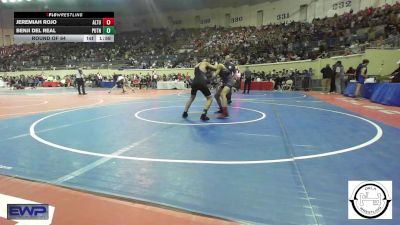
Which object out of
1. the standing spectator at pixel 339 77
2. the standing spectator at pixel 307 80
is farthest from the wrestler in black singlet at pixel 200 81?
the standing spectator at pixel 307 80

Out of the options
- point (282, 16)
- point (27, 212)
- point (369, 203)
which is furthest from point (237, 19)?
point (27, 212)

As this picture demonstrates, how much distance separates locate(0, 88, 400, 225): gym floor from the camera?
321 centimetres

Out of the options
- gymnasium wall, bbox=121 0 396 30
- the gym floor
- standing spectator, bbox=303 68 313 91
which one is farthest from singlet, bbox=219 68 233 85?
gymnasium wall, bbox=121 0 396 30

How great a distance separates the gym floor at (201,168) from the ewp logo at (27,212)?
18cm

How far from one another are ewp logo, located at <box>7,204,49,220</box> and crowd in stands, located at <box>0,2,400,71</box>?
2030 centimetres

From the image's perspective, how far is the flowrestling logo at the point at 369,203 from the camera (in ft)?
9.82

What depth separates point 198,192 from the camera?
3.63 meters

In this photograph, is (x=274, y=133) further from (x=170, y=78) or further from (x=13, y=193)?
(x=170, y=78)

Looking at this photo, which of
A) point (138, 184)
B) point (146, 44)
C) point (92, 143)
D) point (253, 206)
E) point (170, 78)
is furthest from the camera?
point (146, 44)

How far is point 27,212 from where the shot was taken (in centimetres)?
315

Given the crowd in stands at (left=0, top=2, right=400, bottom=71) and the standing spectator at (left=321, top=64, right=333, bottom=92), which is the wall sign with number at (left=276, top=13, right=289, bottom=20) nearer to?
the crowd in stands at (left=0, top=2, right=400, bottom=71)

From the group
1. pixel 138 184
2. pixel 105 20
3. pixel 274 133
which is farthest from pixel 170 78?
pixel 138 184

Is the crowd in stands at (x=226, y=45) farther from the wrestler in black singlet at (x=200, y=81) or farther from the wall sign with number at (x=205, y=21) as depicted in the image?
the wrestler in black singlet at (x=200, y=81)

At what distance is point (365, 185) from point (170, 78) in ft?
101
